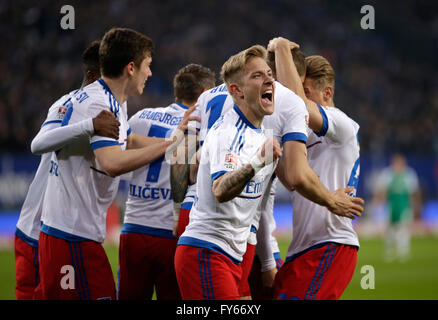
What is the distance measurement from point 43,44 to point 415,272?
45.0 feet

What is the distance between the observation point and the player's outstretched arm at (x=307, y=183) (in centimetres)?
376

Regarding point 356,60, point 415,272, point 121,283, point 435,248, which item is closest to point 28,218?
point 121,283

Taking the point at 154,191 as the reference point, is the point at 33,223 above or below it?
below

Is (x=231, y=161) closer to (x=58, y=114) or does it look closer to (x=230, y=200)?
(x=230, y=200)

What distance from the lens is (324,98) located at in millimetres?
4555

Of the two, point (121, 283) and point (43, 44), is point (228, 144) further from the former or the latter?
point (43, 44)

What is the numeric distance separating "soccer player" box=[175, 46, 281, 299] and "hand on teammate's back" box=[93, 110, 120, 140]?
29.8 inches

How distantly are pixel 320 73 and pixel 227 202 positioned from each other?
59.9 inches

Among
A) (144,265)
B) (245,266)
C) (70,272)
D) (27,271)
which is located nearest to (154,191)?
(144,265)

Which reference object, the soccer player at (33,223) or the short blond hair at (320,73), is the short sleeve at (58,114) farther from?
the short blond hair at (320,73)

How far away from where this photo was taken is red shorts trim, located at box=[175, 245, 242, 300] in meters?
3.56

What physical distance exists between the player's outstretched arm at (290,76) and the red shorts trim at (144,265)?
5.59 ft

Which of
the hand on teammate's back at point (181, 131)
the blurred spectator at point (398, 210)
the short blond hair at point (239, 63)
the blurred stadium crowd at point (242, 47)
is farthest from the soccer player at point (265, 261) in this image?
the blurred stadium crowd at point (242, 47)

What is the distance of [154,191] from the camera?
201 inches
